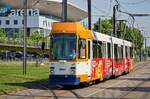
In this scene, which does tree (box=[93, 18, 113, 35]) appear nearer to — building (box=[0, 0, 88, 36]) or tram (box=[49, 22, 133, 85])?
building (box=[0, 0, 88, 36])

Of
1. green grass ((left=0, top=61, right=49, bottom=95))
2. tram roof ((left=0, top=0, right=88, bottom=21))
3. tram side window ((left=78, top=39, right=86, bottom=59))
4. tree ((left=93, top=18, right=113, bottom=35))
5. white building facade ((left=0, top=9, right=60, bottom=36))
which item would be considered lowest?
green grass ((left=0, top=61, right=49, bottom=95))

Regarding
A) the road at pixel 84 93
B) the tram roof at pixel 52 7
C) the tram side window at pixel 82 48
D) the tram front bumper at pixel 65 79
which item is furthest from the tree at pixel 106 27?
the tram front bumper at pixel 65 79

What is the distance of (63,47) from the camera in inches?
1040

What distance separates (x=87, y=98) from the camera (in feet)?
67.8

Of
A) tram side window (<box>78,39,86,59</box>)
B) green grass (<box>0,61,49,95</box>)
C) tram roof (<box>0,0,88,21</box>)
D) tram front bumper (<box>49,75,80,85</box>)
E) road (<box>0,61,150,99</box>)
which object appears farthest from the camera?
tram roof (<box>0,0,88,21</box>)

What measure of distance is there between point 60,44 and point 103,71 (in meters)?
7.42

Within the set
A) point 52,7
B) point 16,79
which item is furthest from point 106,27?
point 16,79

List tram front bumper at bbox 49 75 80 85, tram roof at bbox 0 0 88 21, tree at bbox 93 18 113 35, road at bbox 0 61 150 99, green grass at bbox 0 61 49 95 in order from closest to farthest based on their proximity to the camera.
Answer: road at bbox 0 61 150 99 → tram front bumper at bbox 49 75 80 85 → green grass at bbox 0 61 49 95 → tree at bbox 93 18 113 35 → tram roof at bbox 0 0 88 21

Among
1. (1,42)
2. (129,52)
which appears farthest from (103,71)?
(1,42)

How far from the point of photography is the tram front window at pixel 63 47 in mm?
26328

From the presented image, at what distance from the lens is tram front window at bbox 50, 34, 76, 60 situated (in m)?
26.3

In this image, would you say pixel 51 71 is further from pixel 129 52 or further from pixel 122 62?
pixel 129 52

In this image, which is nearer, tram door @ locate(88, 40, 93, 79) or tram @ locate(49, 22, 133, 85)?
tram @ locate(49, 22, 133, 85)

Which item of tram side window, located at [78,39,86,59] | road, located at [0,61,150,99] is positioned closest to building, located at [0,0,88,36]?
road, located at [0,61,150,99]
